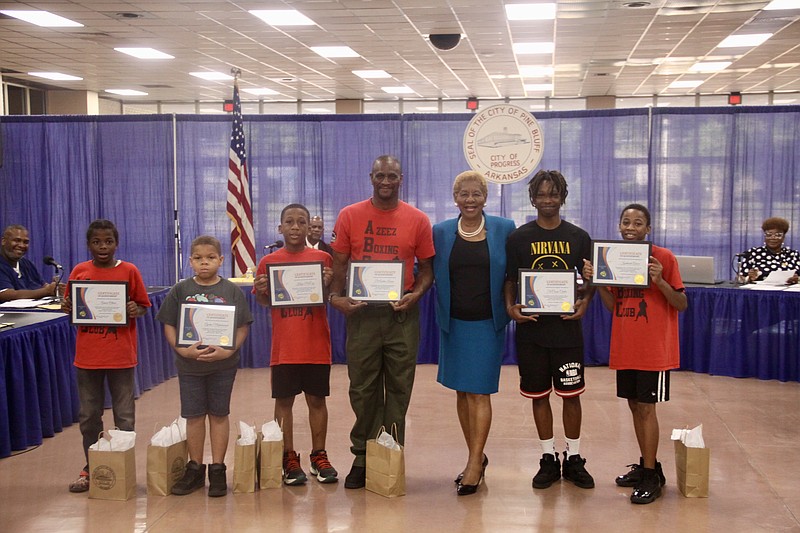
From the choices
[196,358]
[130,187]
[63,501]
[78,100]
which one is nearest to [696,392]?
[196,358]

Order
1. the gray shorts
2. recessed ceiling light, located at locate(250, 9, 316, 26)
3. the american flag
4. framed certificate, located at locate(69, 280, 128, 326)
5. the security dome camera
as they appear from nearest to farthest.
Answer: the gray shorts < framed certificate, located at locate(69, 280, 128, 326) < the american flag < recessed ceiling light, located at locate(250, 9, 316, 26) < the security dome camera

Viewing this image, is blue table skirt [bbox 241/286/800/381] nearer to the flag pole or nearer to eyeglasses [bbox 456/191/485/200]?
the flag pole

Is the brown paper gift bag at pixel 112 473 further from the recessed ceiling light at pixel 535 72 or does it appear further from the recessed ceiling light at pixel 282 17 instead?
the recessed ceiling light at pixel 535 72

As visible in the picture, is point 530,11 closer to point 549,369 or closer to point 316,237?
point 316,237

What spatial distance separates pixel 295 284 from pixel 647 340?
1.85 metres

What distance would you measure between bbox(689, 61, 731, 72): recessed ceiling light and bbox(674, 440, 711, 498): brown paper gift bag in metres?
10.7

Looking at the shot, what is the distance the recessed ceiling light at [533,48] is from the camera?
38.0ft

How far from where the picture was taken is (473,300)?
4.27m

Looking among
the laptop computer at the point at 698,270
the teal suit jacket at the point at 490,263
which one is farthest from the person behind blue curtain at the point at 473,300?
the laptop computer at the point at 698,270

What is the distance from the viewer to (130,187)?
917 cm

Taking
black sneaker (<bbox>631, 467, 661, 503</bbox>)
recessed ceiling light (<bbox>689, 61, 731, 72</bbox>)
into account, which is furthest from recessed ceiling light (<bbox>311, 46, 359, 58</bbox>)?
black sneaker (<bbox>631, 467, 661, 503</bbox>)

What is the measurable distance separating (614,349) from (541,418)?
0.54 meters

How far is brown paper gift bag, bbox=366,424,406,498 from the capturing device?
167 inches

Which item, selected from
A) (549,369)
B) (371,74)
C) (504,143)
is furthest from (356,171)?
(371,74)
